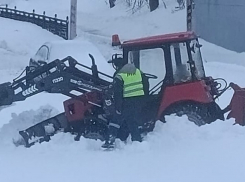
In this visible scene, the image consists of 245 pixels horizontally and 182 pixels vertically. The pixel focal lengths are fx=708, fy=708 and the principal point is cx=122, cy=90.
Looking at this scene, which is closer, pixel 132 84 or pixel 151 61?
pixel 132 84

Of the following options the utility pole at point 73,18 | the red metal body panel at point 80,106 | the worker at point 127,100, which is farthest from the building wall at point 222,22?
the worker at point 127,100

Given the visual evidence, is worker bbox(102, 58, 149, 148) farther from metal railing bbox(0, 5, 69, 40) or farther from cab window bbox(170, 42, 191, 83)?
metal railing bbox(0, 5, 69, 40)

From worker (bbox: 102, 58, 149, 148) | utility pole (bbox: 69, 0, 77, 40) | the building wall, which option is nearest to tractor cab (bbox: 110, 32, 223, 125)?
worker (bbox: 102, 58, 149, 148)

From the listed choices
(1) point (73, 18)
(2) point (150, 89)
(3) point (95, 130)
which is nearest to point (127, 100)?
(2) point (150, 89)

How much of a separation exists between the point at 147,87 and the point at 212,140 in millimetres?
1344

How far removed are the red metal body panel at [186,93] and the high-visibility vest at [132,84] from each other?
61 centimetres

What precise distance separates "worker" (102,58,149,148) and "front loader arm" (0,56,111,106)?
0.71 m

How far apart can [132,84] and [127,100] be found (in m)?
0.25

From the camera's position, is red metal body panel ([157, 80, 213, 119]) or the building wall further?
the building wall

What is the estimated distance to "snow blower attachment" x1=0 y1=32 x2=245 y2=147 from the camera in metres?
10.8

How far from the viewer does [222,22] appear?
27.7 meters

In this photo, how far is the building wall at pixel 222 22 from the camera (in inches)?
1041

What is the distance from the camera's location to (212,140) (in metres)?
10.2

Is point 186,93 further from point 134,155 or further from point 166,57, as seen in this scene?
point 134,155
